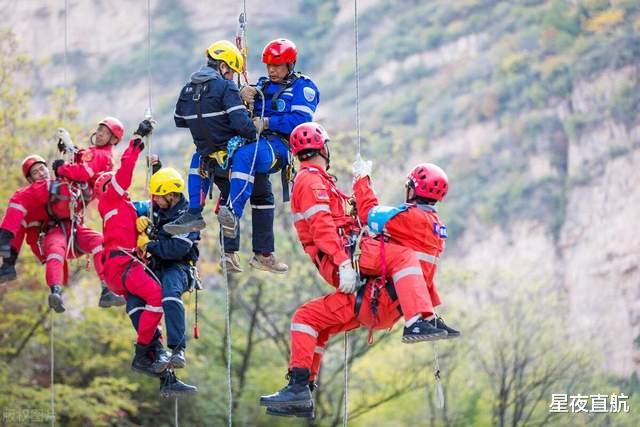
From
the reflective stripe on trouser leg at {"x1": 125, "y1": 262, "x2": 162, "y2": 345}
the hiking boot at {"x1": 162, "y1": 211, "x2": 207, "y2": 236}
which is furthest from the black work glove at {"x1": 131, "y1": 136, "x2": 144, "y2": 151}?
the reflective stripe on trouser leg at {"x1": 125, "y1": 262, "x2": 162, "y2": 345}

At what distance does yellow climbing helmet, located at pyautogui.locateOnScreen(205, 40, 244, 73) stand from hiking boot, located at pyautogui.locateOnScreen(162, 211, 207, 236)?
102 centimetres

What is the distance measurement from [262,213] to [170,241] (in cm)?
69

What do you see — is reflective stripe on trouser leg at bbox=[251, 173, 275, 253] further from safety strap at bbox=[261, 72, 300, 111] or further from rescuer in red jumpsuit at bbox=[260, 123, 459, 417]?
rescuer in red jumpsuit at bbox=[260, 123, 459, 417]

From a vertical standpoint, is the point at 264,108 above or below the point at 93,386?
below

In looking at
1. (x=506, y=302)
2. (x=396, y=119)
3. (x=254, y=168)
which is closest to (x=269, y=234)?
(x=254, y=168)

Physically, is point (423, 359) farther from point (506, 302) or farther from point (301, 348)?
point (301, 348)

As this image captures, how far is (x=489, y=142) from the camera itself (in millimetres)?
36375

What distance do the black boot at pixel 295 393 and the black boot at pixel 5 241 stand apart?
377 cm

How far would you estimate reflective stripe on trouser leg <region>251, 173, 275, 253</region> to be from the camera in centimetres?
1002

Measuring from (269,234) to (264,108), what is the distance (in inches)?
37.9

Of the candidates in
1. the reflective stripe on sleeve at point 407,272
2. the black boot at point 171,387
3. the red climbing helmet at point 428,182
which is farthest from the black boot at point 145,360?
the red climbing helmet at point 428,182

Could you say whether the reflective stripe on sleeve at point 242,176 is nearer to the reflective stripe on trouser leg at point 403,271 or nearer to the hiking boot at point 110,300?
the reflective stripe on trouser leg at point 403,271

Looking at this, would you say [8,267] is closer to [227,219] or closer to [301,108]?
[227,219]

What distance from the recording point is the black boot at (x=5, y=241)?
11992 mm
